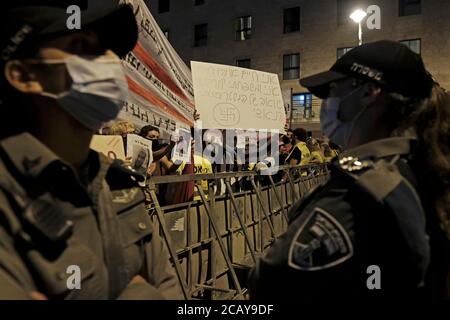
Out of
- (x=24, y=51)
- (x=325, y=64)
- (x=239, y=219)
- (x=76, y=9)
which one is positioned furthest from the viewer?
(x=325, y=64)

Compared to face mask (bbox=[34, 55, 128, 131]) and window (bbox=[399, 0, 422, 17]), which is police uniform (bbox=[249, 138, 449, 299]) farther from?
window (bbox=[399, 0, 422, 17])

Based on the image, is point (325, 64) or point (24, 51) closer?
point (24, 51)

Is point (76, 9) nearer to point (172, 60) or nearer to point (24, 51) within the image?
point (24, 51)

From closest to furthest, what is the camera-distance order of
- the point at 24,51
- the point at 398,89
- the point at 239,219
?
the point at 24,51
the point at 398,89
the point at 239,219

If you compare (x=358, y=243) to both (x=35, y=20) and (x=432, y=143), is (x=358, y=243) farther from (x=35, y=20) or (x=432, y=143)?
(x=35, y=20)

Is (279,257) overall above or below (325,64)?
below

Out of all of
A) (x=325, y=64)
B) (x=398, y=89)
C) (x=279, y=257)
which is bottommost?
(x=279, y=257)

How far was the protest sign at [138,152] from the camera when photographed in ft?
12.0

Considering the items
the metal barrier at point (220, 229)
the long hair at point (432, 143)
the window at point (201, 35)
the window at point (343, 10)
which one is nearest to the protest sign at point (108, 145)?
the metal barrier at point (220, 229)

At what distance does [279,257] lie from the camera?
1591 millimetres

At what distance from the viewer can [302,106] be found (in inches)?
1085

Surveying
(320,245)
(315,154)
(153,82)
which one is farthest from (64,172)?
(315,154)
